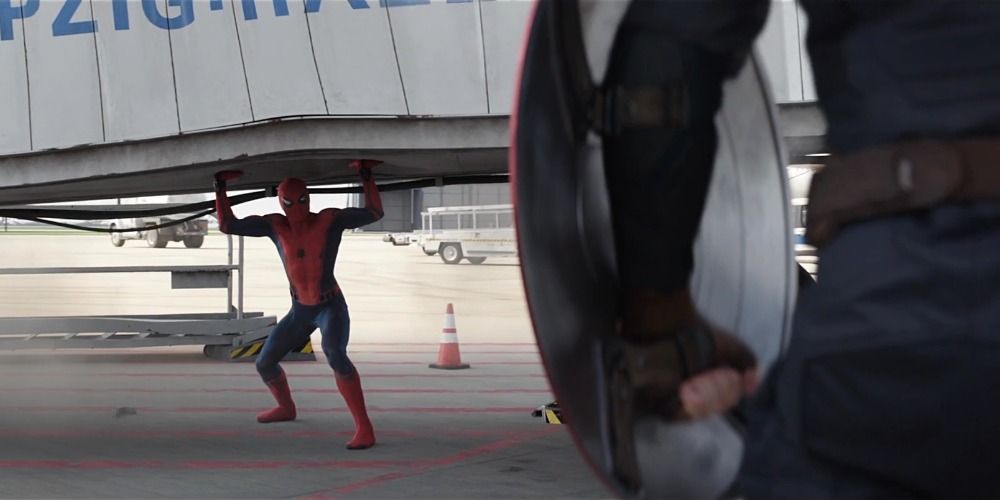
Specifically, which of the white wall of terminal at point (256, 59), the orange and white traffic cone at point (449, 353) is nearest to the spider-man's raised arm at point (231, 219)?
the white wall of terminal at point (256, 59)

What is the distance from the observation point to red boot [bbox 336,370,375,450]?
7969 millimetres

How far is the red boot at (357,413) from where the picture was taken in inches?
314

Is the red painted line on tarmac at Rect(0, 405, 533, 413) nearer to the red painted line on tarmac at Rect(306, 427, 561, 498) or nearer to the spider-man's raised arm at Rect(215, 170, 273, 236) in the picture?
the red painted line on tarmac at Rect(306, 427, 561, 498)

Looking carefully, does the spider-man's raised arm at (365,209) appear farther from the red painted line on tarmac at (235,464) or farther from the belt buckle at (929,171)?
the belt buckle at (929,171)

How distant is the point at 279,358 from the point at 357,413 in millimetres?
838

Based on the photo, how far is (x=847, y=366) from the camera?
142 centimetres

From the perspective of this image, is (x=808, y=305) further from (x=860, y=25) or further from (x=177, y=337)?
(x=177, y=337)

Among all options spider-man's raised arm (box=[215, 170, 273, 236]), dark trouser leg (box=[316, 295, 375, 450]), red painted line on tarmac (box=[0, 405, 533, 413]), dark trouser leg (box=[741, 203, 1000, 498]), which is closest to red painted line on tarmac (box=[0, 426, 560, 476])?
dark trouser leg (box=[316, 295, 375, 450])

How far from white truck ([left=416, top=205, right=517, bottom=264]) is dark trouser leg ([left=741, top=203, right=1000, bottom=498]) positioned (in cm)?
3355

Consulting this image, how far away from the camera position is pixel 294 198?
795cm

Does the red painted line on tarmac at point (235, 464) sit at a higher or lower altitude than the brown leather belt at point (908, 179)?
lower

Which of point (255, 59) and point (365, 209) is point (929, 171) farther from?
point (365, 209)

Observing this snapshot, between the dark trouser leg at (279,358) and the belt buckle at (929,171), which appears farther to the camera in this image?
the dark trouser leg at (279,358)

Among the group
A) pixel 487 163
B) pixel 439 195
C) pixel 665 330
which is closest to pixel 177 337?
pixel 487 163
